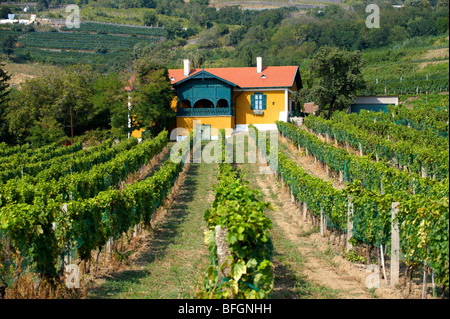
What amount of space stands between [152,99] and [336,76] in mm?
13703

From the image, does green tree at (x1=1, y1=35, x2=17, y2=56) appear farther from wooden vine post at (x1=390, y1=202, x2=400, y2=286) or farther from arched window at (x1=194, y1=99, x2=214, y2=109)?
wooden vine post at (x1=390, y1=202, x2=400, y2=286)

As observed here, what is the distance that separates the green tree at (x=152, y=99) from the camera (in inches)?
1289

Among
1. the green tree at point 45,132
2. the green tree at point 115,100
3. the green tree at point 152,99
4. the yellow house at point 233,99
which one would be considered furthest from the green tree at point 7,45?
the green tree at point 152,99

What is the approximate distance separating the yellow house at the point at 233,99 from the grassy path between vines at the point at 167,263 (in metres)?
18.8

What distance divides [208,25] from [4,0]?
80273 mm

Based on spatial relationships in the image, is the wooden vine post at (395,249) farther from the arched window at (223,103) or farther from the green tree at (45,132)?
the green tree at (45,132)

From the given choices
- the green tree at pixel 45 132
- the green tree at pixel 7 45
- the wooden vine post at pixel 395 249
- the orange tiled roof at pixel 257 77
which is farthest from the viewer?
the green tree at pixel 7 45

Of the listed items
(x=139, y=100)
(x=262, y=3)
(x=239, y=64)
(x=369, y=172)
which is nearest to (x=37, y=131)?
(x=139, y=100)

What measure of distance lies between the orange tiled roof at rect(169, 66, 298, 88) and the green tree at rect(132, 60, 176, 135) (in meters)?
3.04

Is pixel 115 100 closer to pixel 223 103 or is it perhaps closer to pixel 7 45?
pixel 223 103

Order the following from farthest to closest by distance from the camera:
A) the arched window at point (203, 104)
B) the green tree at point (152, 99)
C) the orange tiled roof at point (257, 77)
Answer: the arched window at point (203, 104)
the orange tiled roof at point (257, 77)
the green tree at point (152, 99)

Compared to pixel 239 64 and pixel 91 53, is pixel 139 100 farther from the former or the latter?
pixel 91 53

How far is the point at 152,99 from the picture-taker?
33.1m

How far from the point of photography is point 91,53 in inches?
4131
